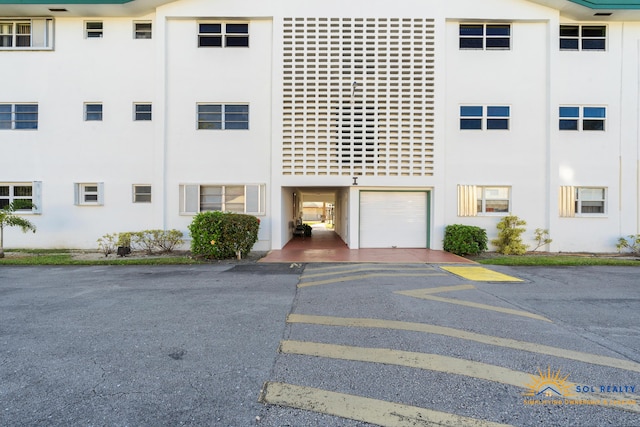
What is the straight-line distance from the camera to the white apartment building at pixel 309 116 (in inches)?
474

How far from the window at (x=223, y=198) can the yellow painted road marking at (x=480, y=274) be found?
23.7ft

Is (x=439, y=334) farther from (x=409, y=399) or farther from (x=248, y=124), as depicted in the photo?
(x=248, y=124)

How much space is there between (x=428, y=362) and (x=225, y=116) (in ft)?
38.2

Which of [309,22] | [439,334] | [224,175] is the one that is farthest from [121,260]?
[309,22]

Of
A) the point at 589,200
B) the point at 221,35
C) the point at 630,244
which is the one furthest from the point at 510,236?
the point at 221,35

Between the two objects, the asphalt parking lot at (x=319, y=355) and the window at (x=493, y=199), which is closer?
the asphalt parking lot at (x=319, y=355)

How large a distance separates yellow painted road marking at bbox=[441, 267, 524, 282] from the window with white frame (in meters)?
14.0

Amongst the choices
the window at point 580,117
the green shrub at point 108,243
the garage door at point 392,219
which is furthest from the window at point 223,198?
the window at point 580,117

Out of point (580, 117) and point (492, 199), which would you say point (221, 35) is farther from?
point (580, 117)

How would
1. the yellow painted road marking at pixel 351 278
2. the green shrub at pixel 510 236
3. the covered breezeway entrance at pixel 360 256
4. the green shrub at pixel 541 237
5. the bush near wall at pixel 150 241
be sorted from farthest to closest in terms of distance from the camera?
Result: 1. the green shrub at pixel 541 237
2. the bush near wall at pixel 150 241
3. the green shrub at pixel 510 236
4. the covered breezeway entrance at pixel 360 256
5. the yellow painted road marking at pixel 351 278

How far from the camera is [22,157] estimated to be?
12180mm

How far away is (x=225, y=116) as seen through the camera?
1234cm

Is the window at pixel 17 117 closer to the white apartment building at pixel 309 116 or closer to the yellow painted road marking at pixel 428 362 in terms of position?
the white apartment building at pixel 309 116

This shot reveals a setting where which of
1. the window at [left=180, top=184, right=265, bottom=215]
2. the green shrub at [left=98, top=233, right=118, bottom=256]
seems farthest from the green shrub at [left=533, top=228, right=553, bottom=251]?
the green shrub at [left=98, top=233, right=118, bottom=256]
